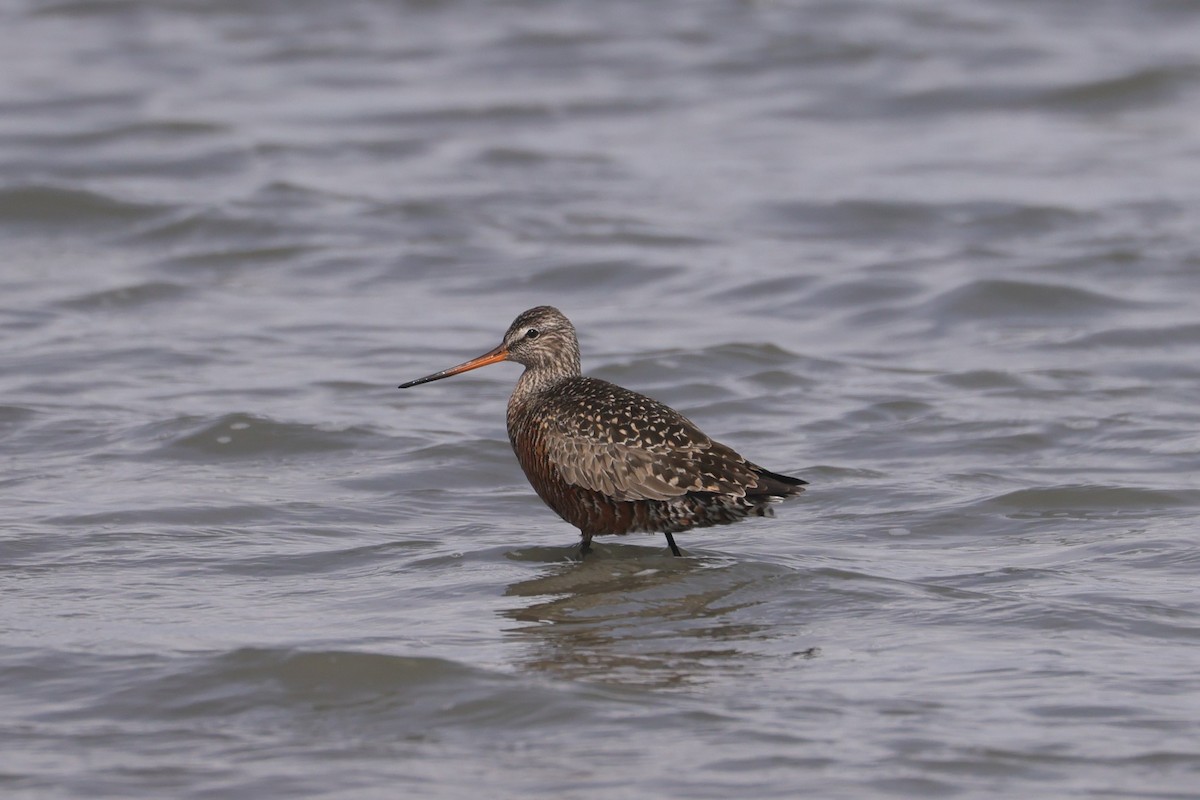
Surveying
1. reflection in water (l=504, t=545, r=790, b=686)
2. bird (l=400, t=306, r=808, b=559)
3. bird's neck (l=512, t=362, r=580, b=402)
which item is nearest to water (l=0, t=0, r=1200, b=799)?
reflection in water (l=504, t=545, r=790, b=686)

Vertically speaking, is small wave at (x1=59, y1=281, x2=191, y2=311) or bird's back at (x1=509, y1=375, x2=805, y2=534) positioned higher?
small wave at (x1=59, y1=281, x2=191, y2=311)

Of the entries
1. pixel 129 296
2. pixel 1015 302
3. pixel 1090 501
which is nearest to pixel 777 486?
pixel 1090 501

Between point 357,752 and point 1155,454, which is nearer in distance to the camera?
point 357,752

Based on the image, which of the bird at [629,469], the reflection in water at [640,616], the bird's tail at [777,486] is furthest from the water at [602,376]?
the bird's tail at [777,486]

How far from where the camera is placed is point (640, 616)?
6883 millimetres

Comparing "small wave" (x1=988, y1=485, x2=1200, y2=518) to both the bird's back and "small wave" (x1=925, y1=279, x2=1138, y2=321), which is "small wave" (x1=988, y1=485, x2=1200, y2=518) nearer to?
the bird's back

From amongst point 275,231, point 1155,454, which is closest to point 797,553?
point 1155,454

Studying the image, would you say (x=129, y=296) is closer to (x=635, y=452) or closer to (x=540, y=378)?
(x=540, y=378)

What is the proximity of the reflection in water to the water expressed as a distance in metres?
0.03

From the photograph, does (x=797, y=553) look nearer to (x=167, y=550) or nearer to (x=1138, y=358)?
(x=167, y=550)

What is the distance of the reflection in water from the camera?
6.25 m

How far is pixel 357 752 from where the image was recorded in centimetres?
548

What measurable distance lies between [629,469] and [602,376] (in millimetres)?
3780

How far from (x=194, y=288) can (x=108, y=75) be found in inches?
327
